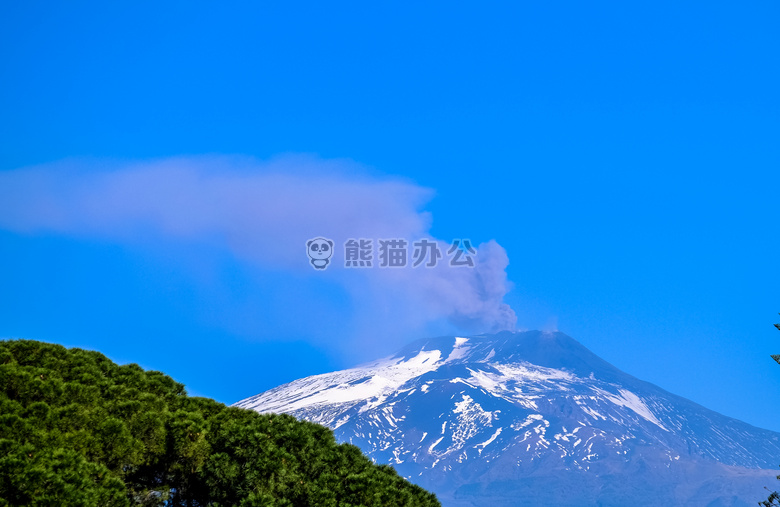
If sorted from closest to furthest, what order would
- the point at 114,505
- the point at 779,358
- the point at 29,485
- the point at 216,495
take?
the point at 29,485 < the point at 114,505 < the point at 779,358 < the point at 216,495

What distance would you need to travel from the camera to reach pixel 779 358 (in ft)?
76.1

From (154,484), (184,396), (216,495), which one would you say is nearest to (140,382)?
(184,396)

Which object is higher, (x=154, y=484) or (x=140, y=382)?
(x=140, y=382)

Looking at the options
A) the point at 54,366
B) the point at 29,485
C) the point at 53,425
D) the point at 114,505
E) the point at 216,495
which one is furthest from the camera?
the point at 54,366

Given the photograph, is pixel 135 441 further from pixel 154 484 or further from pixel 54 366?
pixel 54 366

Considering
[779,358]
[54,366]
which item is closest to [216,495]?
[54,366]

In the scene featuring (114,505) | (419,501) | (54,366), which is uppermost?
(54,366)

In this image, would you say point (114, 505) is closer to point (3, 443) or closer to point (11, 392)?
point (3, 443)

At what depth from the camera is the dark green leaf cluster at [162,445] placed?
21234 mm

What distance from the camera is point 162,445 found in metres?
25.0

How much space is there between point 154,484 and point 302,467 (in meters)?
5.39

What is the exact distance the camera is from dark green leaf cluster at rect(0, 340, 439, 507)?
21.2 metres

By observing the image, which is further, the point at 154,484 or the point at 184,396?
the point at 184,396

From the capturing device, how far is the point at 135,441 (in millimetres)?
23438
